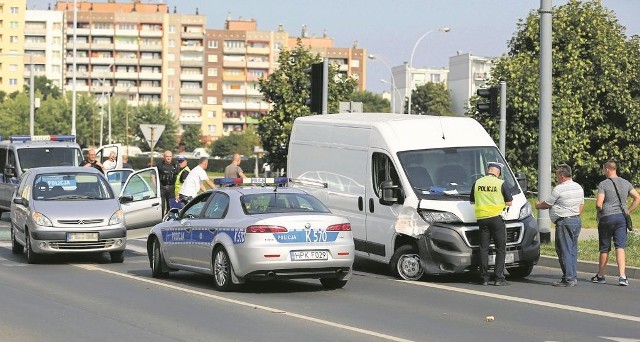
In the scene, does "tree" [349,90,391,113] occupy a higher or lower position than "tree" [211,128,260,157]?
higher

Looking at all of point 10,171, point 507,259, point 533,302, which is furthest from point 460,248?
point 10,171

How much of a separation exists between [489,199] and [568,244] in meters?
1.33

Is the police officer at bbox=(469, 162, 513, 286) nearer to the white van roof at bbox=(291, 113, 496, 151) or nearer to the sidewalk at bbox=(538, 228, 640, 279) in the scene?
the white van roof at bbox=(291, 113, 496, 151)

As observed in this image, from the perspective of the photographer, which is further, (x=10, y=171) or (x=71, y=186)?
(x=10, y=171)

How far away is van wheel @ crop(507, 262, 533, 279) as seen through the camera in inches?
745

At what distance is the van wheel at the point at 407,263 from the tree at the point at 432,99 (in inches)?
5147

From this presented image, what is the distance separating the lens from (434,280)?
61.5 feet

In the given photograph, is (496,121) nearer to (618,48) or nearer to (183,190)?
(618,48)

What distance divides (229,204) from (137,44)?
179 metres

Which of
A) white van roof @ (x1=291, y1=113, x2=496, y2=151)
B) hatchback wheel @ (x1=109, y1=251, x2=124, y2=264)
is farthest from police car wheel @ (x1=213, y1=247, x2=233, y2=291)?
hatchback wheel @ (x1=109, y1=251, x2=124, y2=264)

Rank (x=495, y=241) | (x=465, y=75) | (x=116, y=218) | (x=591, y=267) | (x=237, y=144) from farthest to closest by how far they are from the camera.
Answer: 1. (x=465, y=75)
2. (x=237, y=144)
3. (x=116, y=218)
4. (x=591, y=267)
5. (x=495, y=241)

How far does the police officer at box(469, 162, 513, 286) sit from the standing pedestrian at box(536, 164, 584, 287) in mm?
836

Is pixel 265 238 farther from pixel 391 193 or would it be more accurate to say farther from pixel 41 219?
pixel 41 219

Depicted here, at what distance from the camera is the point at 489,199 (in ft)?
58.2
